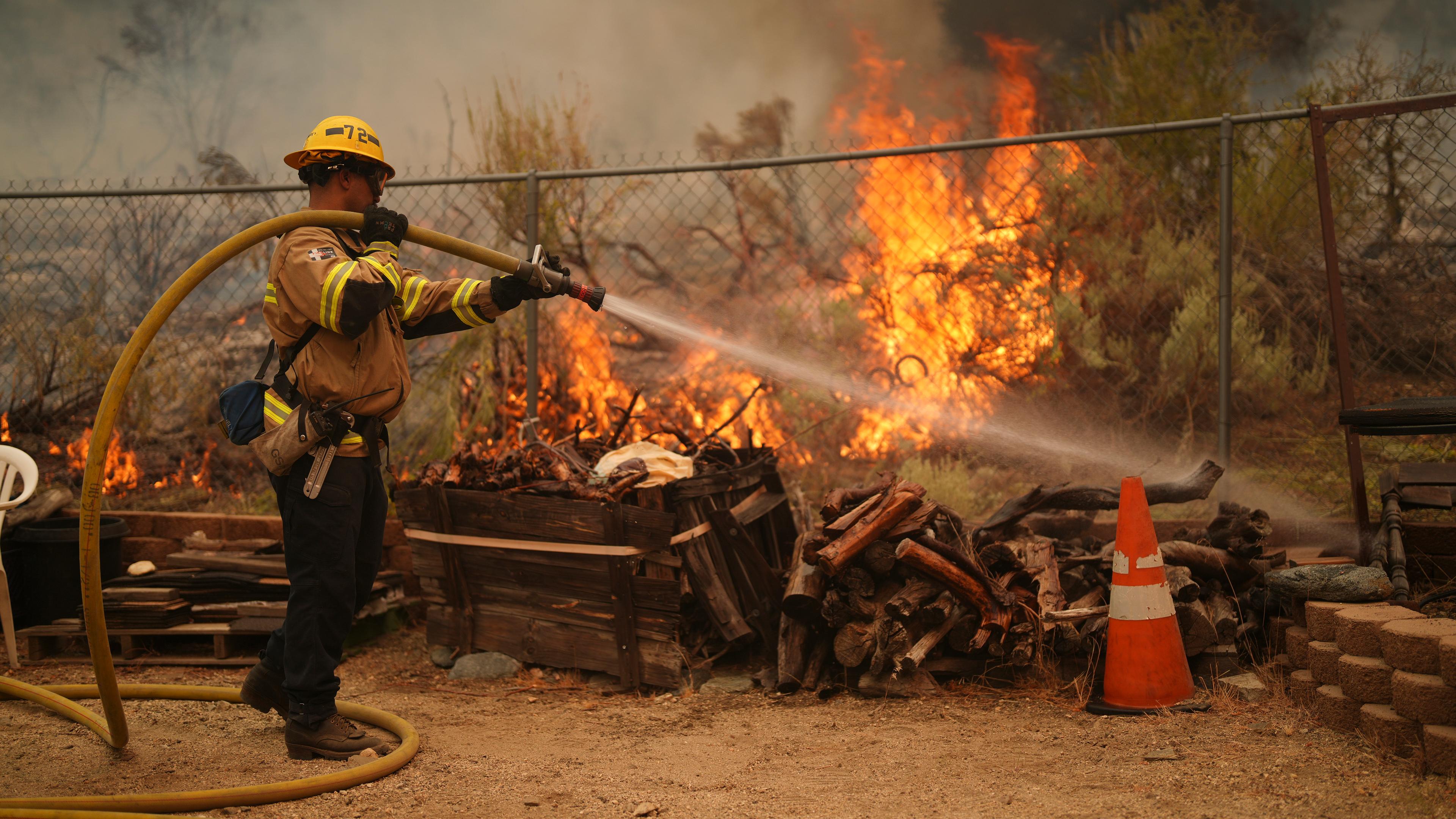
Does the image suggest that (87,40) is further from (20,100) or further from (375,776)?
(375,776)

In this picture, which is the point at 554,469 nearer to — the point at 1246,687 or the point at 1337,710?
the point at 1246,687

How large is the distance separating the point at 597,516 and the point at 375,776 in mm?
1641

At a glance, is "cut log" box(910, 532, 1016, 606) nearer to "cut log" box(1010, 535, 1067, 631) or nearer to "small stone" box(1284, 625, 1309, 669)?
"cut log" box(1010, 535, 1067, 631)

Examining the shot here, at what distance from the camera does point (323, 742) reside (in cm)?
355

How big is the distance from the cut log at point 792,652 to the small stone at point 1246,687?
73.8 inches

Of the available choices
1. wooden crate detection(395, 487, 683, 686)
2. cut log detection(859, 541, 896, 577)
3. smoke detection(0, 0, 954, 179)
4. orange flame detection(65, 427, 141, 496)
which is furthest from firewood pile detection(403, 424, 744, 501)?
smoke detection(0, 0, 954, 179)

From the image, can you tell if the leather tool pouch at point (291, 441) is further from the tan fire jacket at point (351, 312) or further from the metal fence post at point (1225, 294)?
the metal fence post at point (1225, 294)

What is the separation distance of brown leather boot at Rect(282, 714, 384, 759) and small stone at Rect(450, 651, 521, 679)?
1350 millimetres

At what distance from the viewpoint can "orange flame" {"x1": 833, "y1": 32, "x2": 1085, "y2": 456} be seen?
704 centimetres

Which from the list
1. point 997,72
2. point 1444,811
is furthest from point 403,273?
point 997,72

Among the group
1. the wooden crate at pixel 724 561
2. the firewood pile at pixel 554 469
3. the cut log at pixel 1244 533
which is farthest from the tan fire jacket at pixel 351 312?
the cut log at pixel 1244 533

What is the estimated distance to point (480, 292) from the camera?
150 inches

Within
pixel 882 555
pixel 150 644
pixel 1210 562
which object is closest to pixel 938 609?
pixel 882 555

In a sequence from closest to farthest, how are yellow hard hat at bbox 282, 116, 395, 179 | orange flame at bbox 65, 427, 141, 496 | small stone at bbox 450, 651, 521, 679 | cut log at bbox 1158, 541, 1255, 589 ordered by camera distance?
yellow hard hat at bbox 282, 116, 395, 179, cut log at bbox 1158, 541, 1255, 589, small stone at bbox 450, 651, 521, 679, orange flame at bbox 65, 427, 141, 496
